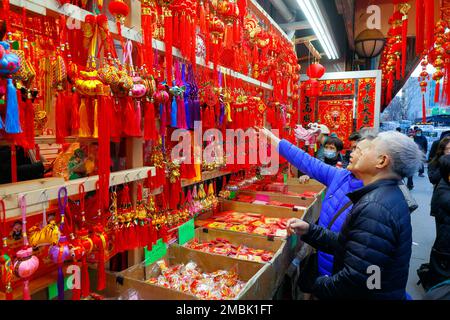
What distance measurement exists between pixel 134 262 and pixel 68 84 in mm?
893

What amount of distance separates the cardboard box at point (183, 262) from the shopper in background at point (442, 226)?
185 centimetres

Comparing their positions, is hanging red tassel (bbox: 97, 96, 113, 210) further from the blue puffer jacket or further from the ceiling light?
the ceiling light

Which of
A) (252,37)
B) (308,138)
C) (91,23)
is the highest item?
(252,37)

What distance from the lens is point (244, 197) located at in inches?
114

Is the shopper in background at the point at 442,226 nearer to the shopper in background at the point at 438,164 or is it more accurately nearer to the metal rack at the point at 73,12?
the shopper in background at the point at 438,164

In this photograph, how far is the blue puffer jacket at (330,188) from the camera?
1.62 meters

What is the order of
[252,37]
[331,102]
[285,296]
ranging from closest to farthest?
[285,296], [252,37], [331,102]

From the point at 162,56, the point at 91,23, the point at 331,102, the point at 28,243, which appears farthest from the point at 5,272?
the point at 331,102

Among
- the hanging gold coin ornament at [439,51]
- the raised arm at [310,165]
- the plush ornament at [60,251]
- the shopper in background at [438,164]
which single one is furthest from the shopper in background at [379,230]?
the hanging gold coin ornament at [439,51]

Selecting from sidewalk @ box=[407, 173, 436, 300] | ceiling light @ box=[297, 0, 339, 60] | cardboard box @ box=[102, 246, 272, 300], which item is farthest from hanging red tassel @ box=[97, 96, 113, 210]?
sidewalk @ box=[407, 173, 436, 300]

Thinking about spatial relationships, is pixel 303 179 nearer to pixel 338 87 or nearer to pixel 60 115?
pixel 338 87

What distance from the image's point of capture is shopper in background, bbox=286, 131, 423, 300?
1067mm

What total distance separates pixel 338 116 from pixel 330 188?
3.18 meters

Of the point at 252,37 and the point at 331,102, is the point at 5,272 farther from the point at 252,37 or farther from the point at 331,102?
the point at 331,102
